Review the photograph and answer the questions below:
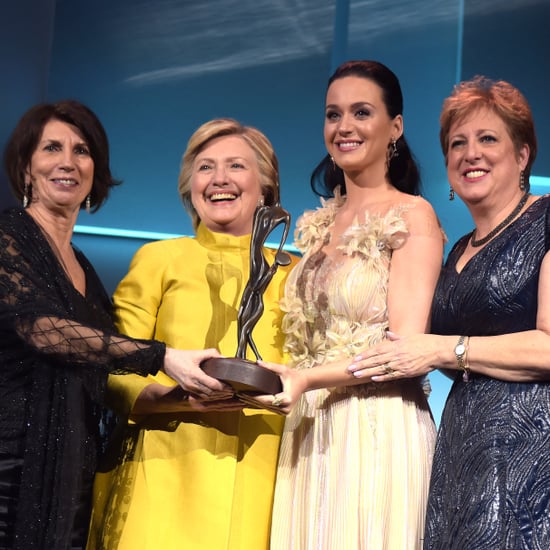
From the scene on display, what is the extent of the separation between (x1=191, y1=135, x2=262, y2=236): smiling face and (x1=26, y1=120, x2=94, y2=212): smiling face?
298 millimetres

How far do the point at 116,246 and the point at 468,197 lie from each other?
1925mm

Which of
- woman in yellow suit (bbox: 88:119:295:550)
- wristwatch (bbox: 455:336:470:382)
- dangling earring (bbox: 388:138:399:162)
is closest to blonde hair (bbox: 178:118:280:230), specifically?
woman in yellow suit (bbox: 88:119:295:550)

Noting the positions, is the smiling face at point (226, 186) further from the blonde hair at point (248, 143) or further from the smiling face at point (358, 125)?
the smiling face at point (358, 125)

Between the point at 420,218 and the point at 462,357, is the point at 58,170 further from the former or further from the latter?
the point at 462,357

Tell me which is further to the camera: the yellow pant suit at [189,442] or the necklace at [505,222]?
the yellow pant suit at [189,442]

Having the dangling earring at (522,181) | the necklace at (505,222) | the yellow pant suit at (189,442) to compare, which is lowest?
the yellow pant suit at (189,442)

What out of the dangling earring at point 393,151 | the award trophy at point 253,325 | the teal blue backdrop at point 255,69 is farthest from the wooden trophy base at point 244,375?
the teal blue backdrop at point 255,69

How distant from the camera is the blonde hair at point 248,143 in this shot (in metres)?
2.77

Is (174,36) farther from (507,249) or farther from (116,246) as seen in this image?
(507,249)

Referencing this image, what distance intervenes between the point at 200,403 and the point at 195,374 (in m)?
0.14

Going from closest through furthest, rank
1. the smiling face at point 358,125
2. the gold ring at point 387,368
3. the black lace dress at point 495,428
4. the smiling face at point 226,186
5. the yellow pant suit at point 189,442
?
the black lace dress at point 495,428
the gold ring at point 387,368
the yellow pant suit at point 189,442
the smiling face at point 358,125
the smiling face at point 226,186

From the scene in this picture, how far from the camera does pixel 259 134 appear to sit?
9.21 ft

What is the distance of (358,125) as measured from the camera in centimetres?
258

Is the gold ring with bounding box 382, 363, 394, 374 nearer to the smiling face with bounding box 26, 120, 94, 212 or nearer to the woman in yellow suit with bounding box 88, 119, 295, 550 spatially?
the woman in yellow suit with bounding box 88, 119, 295, 550
